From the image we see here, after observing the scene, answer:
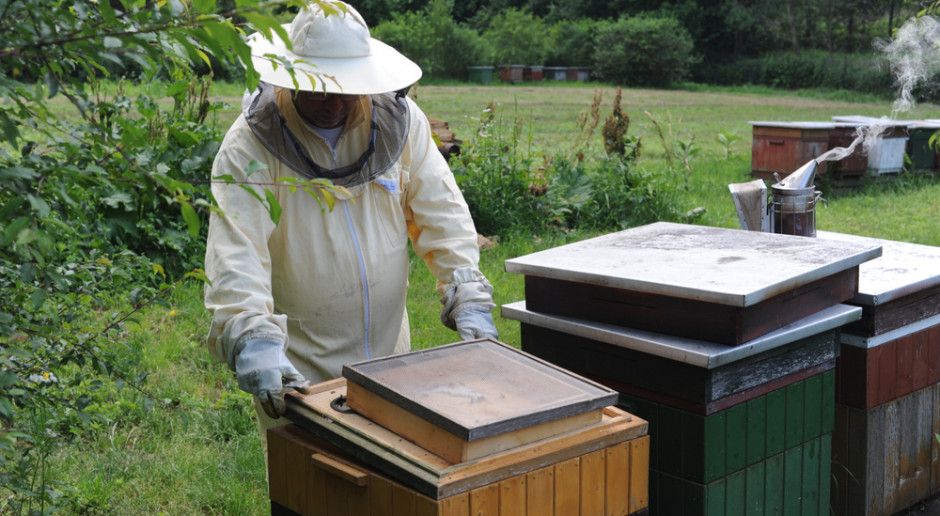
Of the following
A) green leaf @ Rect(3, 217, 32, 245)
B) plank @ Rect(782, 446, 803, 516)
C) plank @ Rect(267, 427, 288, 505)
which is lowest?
plank @ Rect(782, 446, 803, 516)

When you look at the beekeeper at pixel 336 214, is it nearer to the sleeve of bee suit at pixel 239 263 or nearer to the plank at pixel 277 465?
the sleeve of bee suit at pixel 239 263

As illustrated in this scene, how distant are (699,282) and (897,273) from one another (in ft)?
3.27

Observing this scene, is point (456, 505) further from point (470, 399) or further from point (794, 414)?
point (794, 414)

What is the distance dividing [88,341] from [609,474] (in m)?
1.06

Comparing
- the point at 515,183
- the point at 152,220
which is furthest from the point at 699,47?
the point at 152,220

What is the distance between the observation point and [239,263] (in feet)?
6.35

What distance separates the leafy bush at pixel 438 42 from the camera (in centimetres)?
2431

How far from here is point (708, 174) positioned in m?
9.12

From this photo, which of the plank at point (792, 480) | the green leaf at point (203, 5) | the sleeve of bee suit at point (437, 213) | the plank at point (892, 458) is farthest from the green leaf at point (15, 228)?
the plank at point (892, 458)

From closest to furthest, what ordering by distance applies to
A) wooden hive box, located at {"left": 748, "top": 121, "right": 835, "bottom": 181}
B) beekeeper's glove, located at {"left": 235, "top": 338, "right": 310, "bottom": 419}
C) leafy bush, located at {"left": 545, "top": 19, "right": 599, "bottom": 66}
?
beekeeper's glove, located at {"left": 235, "top": 338, "right": 310, "bottom": 419}, wooden hive box, located at {"left": 748, "top": 121, "right": 835, "bottom": 181}, leafy bush, located at {"left": 545, "top": 19, "right": 599, "bottom": 66}

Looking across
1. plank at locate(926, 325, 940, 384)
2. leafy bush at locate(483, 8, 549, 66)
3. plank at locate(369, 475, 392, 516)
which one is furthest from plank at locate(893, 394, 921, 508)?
leafy bush at locate(483, 8, 549, 66)

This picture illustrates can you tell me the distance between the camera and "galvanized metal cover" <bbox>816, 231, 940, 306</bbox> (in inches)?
96.3

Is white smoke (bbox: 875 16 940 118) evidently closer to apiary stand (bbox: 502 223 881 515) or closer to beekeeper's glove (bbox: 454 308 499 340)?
apiary stand (bbox: 502 223 881 515)

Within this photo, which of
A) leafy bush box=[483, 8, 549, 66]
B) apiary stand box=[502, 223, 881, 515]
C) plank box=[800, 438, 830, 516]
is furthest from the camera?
leafy bush box=[483, 8, 549, 66]
